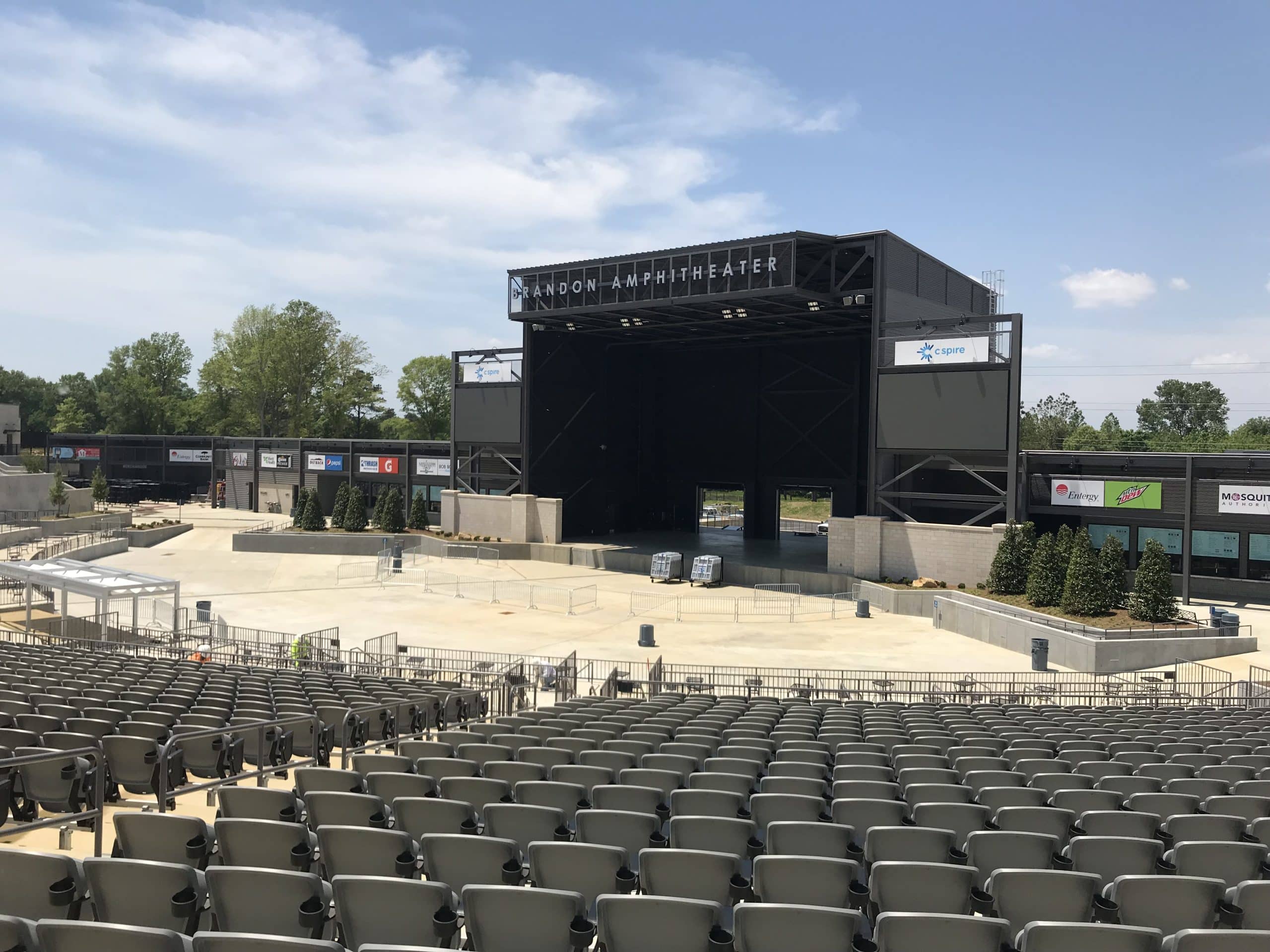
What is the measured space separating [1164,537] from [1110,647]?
15235 mm

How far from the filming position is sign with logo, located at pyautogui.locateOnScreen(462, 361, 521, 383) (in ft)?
185

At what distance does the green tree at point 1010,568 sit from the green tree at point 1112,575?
439cm

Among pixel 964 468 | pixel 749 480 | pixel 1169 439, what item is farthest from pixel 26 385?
pixel 1169 439

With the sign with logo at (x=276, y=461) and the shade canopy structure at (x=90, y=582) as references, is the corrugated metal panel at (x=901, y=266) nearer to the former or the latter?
the shade canopy structure at (x=90, y=582)

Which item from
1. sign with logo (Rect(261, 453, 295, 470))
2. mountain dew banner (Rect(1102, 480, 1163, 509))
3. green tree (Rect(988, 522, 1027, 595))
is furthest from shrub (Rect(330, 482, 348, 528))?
mountain dew banner (Rect(1102, 480, 1163, 509))

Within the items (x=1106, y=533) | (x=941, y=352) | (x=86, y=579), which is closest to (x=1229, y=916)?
(x=86, y=579)

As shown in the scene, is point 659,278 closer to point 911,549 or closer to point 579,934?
point 911,549

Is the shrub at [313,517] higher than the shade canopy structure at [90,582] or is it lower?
higher

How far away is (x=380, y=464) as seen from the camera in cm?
7038

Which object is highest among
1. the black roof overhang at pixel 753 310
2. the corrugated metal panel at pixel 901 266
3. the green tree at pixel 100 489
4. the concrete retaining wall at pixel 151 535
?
the corrugated metal panel at pixel 901 266

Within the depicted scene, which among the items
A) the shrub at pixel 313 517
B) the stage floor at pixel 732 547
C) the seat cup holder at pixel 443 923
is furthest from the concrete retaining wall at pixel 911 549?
the seat cup holder at pixel 443 923

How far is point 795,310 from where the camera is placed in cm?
4869

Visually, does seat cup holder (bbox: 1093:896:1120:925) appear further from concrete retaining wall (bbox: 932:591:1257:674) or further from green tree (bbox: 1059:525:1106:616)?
green tree (bbox: 1059:525:1106:616)

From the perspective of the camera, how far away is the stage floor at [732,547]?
50250mm
